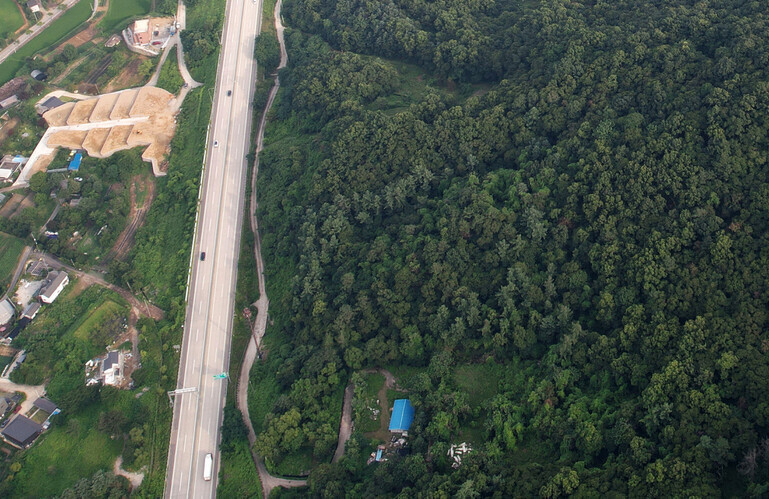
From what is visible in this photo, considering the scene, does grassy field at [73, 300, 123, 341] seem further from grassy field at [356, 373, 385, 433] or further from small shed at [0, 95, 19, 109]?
small shed at [0, 95, 19, 109]

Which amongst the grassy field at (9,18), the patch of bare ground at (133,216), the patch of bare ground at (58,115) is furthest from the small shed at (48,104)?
the grassy field at (9,18)

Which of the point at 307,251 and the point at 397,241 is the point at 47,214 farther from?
the point at 397,241

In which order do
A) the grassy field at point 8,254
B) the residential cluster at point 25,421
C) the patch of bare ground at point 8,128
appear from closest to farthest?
the residential cluster at point 25,421, the grassy field at point 8,254, the patch of bare ground at point 8,128

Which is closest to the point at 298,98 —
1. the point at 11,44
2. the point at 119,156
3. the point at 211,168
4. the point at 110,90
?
the point at 211,168

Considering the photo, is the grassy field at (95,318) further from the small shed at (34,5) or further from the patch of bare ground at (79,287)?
the small shed at (34,5)

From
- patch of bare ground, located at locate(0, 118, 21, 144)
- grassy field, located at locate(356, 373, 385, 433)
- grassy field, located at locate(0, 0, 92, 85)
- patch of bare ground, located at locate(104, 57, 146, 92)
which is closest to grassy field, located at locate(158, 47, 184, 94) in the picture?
patch of bare ground, located at locate(104, 57, 146, 92)

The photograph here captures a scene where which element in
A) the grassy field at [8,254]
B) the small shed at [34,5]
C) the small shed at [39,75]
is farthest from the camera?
the small shed at [34,5]
